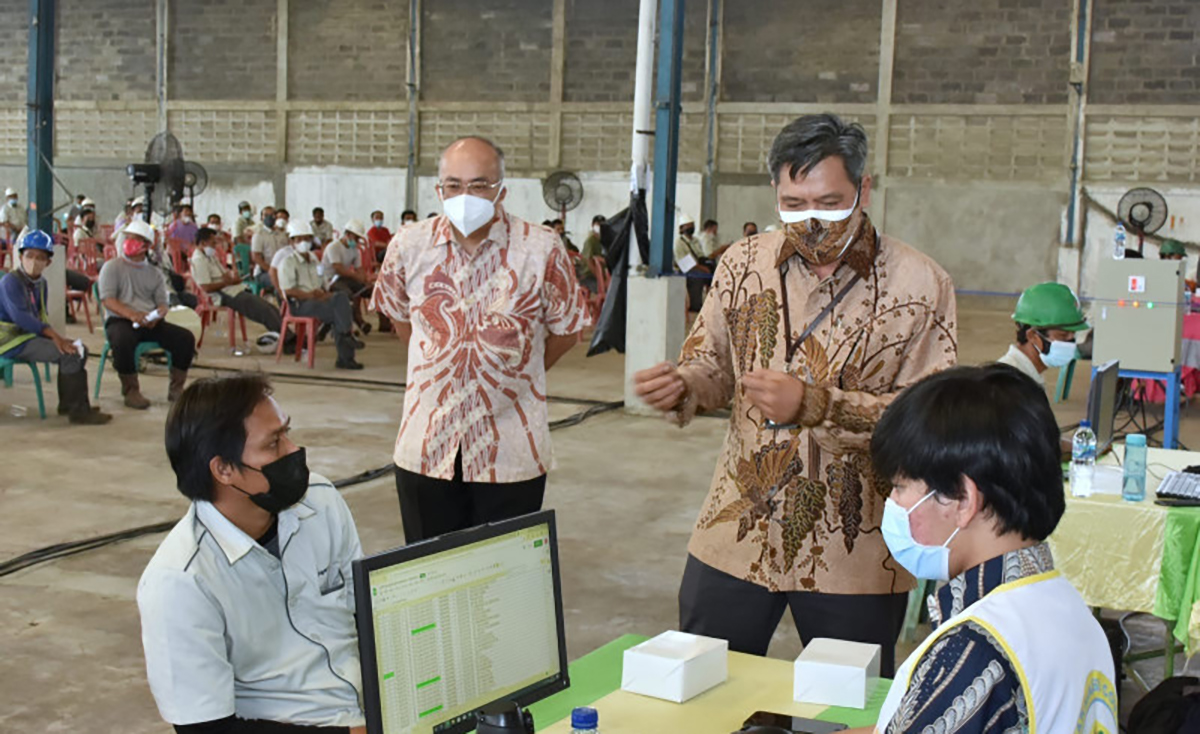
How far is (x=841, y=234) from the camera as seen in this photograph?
2348 mm

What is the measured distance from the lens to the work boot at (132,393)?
28.8ft

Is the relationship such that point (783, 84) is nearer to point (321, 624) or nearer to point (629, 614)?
point (629, 614)

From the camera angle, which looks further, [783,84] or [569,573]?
[783,84]

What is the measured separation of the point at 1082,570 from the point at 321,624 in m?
2.43

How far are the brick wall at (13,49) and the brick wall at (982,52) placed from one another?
47.0ft

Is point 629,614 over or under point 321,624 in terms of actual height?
under

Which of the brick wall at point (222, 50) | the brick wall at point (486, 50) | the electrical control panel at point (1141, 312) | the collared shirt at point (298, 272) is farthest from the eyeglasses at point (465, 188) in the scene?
the brick wall at point (222, 50)

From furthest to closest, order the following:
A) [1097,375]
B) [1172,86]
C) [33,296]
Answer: [1172,86] → [33,296] → [1097,375]

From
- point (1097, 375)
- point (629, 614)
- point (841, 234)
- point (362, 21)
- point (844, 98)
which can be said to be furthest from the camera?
point (362, 21)

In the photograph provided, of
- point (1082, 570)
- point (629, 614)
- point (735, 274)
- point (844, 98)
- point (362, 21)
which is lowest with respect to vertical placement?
point (629, 614)

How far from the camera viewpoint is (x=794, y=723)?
2.02 m

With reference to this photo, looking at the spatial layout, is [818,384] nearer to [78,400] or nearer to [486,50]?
[78,400]

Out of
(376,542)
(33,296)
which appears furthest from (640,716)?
(33,296)

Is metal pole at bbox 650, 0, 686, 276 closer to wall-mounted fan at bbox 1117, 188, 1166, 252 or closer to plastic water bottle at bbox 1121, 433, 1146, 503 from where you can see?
plastic water bottle at bbox 1121, 433, 1146, 503
